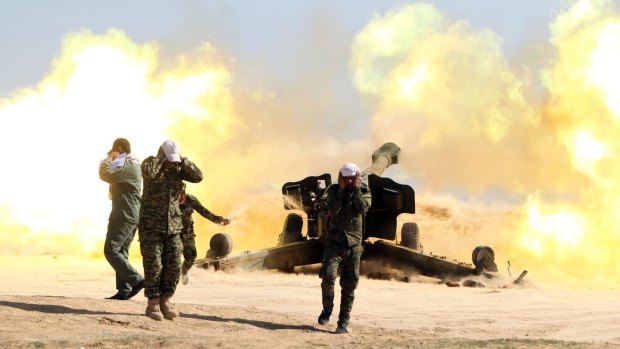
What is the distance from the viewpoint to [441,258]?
70.4 feet

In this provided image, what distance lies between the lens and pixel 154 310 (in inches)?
461

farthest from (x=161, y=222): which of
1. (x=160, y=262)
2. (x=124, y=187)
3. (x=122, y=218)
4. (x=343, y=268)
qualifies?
(x=343, y=268)

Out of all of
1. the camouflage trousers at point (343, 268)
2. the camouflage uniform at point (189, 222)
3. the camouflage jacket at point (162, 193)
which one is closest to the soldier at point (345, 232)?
the camouflage trousers at point (343, 268)

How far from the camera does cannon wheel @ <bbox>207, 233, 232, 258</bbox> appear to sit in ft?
67.2

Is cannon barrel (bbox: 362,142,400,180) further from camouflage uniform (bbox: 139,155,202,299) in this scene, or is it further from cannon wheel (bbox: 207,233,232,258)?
camouflage uniform (bbox: 139,155,202,299)

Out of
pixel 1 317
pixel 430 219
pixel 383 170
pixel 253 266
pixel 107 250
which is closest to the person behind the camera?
pixel 1 317

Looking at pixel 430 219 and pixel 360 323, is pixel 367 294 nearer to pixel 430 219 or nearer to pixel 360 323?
pixel 360 323

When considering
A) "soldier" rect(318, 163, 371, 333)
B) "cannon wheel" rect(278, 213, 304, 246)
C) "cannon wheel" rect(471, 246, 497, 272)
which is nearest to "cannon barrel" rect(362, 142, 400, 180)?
"cannon wheel" rect(278, 213, 304, 246)

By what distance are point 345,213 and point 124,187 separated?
271 cm

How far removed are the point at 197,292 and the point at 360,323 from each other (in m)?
4.06

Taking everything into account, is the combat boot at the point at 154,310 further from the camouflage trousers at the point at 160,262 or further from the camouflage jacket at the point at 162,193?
the camouflage jacket at the point at 162,193

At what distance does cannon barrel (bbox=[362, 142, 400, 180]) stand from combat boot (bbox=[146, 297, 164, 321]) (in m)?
11.2

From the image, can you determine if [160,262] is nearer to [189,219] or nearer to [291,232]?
[189,219]

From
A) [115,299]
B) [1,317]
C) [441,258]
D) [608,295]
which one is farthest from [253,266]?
[1,317]
